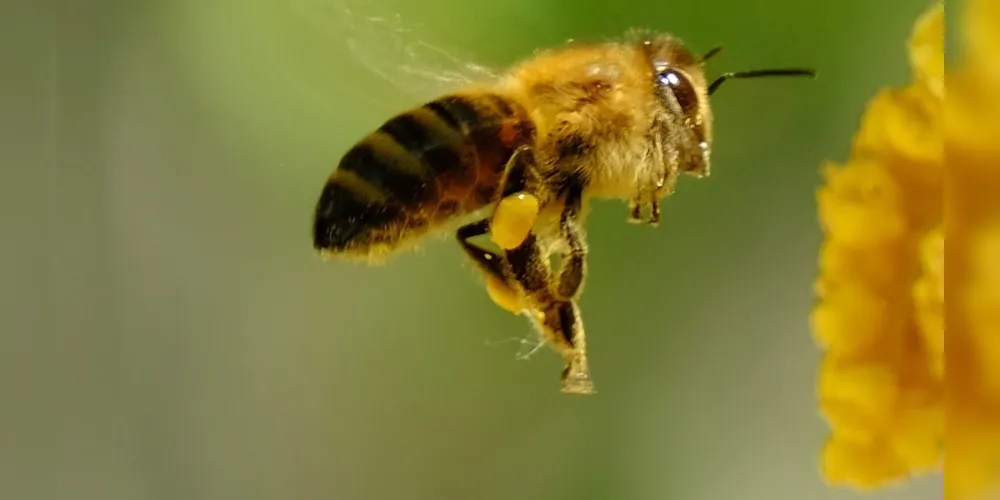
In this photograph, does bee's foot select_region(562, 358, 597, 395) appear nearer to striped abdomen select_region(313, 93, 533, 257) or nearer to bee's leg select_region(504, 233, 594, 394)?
bee's leg select_region(504, 233, 594, 394)

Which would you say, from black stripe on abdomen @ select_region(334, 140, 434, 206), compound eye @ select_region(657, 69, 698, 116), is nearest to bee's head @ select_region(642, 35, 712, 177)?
compound eye @ select_region(657, 69, 698, 116)

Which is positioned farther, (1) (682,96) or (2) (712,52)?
(2) (712,52)

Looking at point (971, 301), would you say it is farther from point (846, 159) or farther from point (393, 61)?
point (393, 61)

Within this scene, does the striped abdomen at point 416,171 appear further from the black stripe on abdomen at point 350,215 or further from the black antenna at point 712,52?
the black antenna at point 712,52

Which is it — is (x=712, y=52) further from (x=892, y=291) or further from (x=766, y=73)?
(x=892, y=291)

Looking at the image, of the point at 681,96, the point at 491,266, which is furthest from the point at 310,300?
the point at 681,96

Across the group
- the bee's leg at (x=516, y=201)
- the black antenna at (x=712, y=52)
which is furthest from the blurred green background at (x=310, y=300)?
the bee's leg at (x=516, y=201)
